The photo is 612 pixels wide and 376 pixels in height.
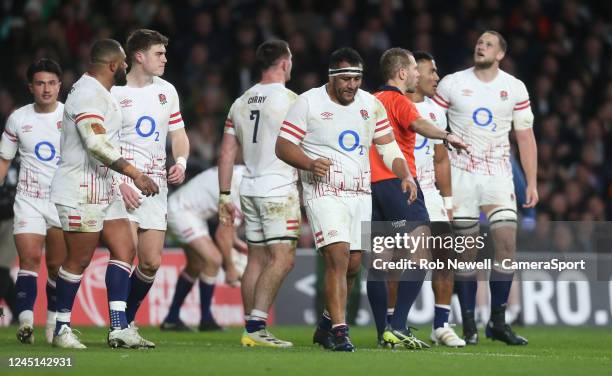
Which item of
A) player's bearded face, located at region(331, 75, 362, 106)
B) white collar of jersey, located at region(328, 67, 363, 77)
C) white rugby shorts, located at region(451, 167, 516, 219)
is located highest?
white collar of jersey, located at region(328, 67, 363, 77)

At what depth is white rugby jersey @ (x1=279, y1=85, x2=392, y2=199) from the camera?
10891 millimetres

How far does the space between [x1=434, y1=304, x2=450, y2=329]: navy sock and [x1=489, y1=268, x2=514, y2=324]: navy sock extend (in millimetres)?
649

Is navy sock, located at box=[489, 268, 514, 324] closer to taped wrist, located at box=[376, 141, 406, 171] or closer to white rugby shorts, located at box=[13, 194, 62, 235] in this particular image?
taped wrist, located at box=[376, 141, 406, 171]

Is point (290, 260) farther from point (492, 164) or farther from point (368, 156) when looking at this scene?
point (492, 164)

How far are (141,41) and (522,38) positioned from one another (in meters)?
11.6

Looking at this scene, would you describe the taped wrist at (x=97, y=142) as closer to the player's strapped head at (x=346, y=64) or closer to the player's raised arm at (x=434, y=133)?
the player's strapped head at (x=346, y=64)

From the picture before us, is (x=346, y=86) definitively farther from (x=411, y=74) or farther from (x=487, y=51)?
(x=487, y=51)

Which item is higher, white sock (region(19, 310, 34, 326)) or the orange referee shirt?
the orange referee shirt

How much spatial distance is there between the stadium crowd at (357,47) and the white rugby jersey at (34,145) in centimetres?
597

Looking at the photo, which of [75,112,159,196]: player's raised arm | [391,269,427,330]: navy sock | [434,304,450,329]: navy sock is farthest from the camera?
[434,304,450,329]: navy sock

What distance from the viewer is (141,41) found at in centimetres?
1159

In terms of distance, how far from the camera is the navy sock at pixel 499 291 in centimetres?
1308

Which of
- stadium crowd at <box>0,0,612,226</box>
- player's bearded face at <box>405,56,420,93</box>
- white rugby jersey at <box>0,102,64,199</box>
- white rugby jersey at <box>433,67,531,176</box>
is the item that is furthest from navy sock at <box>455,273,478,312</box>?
stadium crowd at <box>0,0,612,226</box>

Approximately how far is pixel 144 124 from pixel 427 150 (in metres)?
2.88
